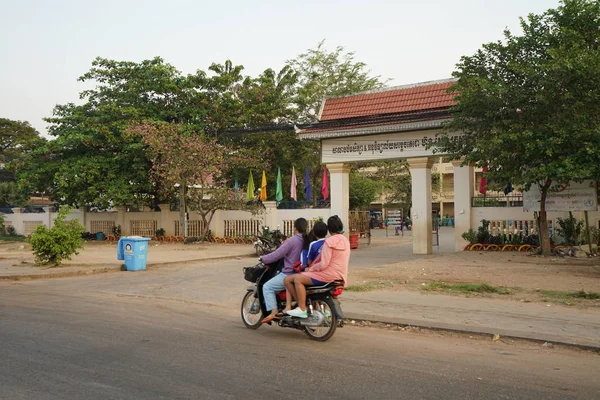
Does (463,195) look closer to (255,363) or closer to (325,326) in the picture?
(325,326)

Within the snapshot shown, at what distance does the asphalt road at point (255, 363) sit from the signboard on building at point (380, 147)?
1485 centimetres

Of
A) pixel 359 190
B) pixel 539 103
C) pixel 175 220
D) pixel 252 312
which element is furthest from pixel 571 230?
pixel 359 190

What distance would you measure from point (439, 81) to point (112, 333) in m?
18.3

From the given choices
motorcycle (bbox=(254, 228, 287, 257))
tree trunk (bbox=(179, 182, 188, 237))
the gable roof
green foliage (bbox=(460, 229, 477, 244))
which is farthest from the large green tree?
green foliage (bbox=(460, 229, 477, 244))

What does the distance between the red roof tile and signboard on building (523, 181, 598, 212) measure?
4.88 meters

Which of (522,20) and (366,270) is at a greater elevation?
(522,20)

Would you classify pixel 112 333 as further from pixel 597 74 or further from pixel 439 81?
pixel 439 81

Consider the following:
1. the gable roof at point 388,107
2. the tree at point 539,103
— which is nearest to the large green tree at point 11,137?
the gable roof at point 388,107

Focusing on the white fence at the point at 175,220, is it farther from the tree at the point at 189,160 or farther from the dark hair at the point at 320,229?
the dark hair at the point at 320,229

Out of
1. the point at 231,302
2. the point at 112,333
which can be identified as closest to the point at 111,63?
the point at 231,302

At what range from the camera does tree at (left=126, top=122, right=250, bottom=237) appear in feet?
90.2

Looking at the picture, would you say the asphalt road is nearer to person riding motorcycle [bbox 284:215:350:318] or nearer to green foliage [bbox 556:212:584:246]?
person riding motorcycle [bbox 284:215:350:318]

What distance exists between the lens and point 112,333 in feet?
25.4

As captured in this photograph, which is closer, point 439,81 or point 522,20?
point 522,20
